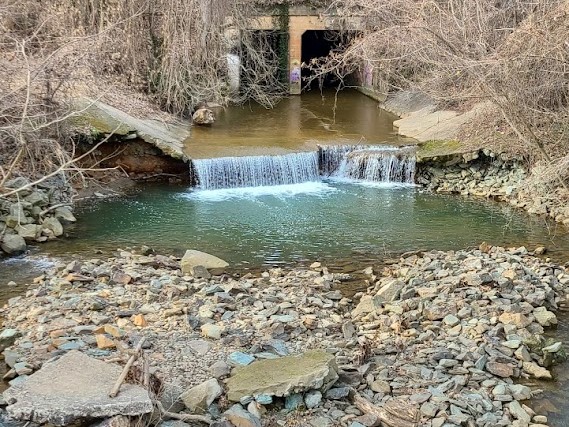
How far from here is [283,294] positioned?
707 centimetres

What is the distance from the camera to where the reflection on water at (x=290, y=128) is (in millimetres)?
12916

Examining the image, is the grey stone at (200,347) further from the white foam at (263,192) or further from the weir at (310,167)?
the weir at (310,167)

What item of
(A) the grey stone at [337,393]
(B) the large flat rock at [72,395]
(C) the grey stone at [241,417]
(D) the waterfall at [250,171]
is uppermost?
(D) the waterfall at [250,171]

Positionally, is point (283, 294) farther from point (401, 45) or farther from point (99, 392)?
point (401, 45)

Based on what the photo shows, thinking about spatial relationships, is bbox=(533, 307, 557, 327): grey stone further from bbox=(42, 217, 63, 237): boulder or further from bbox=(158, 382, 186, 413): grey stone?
bbox=(42, 217, 63, 237): boulder

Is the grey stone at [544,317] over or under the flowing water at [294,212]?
under

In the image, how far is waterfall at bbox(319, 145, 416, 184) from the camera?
40.9 feet

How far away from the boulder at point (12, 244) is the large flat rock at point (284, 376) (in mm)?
4607

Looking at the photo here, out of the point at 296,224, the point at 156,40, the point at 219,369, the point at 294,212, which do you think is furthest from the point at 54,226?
the point at 156,40

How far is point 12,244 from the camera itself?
828 centimetres

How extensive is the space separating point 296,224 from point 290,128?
17.0 ft

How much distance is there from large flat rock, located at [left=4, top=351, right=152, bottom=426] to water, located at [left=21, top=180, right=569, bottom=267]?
13.9 ft

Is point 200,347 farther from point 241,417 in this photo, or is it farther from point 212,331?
point 241,417

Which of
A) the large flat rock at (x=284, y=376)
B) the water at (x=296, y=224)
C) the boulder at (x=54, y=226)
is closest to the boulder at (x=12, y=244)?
the water at (x=296, y=224)
